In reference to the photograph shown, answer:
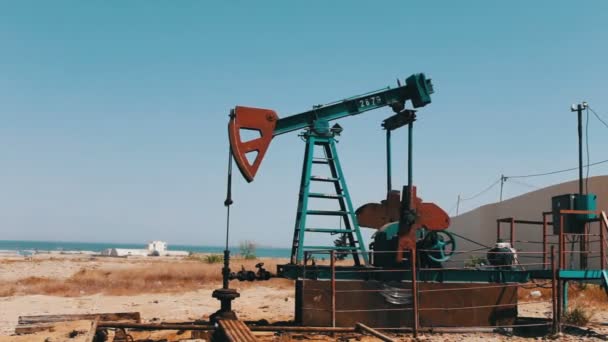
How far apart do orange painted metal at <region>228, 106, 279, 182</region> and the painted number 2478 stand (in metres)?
1.83

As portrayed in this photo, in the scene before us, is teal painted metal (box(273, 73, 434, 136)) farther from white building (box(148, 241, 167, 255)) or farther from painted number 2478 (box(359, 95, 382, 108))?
white building (box(148, 241, 167, 255))

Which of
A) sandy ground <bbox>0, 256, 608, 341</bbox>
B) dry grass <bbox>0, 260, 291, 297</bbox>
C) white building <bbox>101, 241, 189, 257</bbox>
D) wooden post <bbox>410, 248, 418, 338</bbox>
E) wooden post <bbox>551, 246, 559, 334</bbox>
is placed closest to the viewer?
wooden post <bbox>410, 248, 418, 338</bbox>

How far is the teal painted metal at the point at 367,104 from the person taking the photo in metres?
12.1

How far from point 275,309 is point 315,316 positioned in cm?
465

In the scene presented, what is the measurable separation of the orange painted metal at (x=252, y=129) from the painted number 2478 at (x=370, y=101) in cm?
183

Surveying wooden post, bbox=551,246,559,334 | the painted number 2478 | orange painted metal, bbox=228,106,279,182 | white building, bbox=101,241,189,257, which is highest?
the painted number 2478

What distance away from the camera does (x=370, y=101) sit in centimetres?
1273

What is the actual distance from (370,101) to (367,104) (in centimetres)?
9

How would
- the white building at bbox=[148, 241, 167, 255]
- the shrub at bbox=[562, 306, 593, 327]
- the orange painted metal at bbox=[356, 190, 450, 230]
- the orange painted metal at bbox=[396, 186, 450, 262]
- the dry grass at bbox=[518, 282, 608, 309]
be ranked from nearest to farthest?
the orange painted metal at bbox=[396, 186, 450, 262] < the shrub at bbox=[562, 306, 593, 327] < the orange painted metal at bbox=[356, 190, 450, 230] < the dry grass at bbox=[518, 282, 608, 309] < the white building at bbox=[148, 241, 167, 255]

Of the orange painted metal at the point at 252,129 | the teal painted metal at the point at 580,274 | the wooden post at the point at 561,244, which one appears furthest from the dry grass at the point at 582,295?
the orange painted metal at the point at 252,129

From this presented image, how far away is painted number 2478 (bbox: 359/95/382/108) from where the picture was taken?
498 inches

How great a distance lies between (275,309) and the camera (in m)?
14.8

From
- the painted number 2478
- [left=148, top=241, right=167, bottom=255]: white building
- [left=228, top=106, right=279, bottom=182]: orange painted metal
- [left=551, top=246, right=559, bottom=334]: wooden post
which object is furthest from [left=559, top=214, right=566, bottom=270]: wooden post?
[left=148, top=241, right=167, bottom=255]: white building

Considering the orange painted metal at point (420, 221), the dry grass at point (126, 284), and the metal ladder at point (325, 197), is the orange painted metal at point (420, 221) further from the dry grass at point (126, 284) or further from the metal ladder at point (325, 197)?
the dry grass at point (126, 284)
